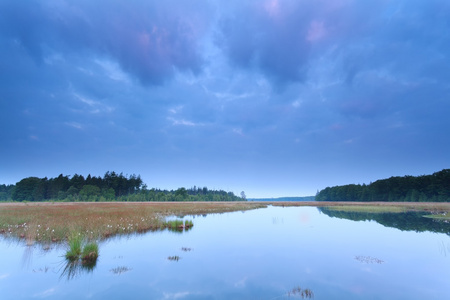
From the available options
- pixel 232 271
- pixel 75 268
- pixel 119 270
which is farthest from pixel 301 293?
pixel 75 268

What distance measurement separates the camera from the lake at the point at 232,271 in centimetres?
909

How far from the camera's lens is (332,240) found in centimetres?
1973

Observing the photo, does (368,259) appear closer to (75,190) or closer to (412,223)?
(412,223)

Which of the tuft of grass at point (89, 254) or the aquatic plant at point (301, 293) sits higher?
the tuft of grass at point (89, 254)

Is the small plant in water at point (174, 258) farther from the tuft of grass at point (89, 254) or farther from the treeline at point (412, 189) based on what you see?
the treeline at point (412, 189)

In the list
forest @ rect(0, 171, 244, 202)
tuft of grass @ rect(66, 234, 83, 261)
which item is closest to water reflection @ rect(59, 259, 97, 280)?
tuft of grass @ rect(66, 234, 83, 261)

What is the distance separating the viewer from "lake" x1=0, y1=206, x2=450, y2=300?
29.8ft

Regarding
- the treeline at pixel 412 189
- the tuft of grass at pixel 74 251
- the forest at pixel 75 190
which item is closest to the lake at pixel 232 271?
the tuft of grass at pixel 74 251

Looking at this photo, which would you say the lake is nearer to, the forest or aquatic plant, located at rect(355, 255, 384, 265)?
aquatic plant, located at rect(355, 255, 384, 265)

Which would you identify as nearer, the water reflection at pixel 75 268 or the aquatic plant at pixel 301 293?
the aquatic plant at pixel 301 293

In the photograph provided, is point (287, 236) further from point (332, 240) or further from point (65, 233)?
point (65, 233)

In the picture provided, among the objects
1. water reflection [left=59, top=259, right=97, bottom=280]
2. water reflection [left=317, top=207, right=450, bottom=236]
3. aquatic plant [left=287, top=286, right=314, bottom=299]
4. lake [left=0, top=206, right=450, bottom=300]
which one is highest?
water reflection [left=317, top=207, right=450, bottom=236]

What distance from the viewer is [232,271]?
1171cm

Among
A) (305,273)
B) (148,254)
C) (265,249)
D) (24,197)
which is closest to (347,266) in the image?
(305,273)
